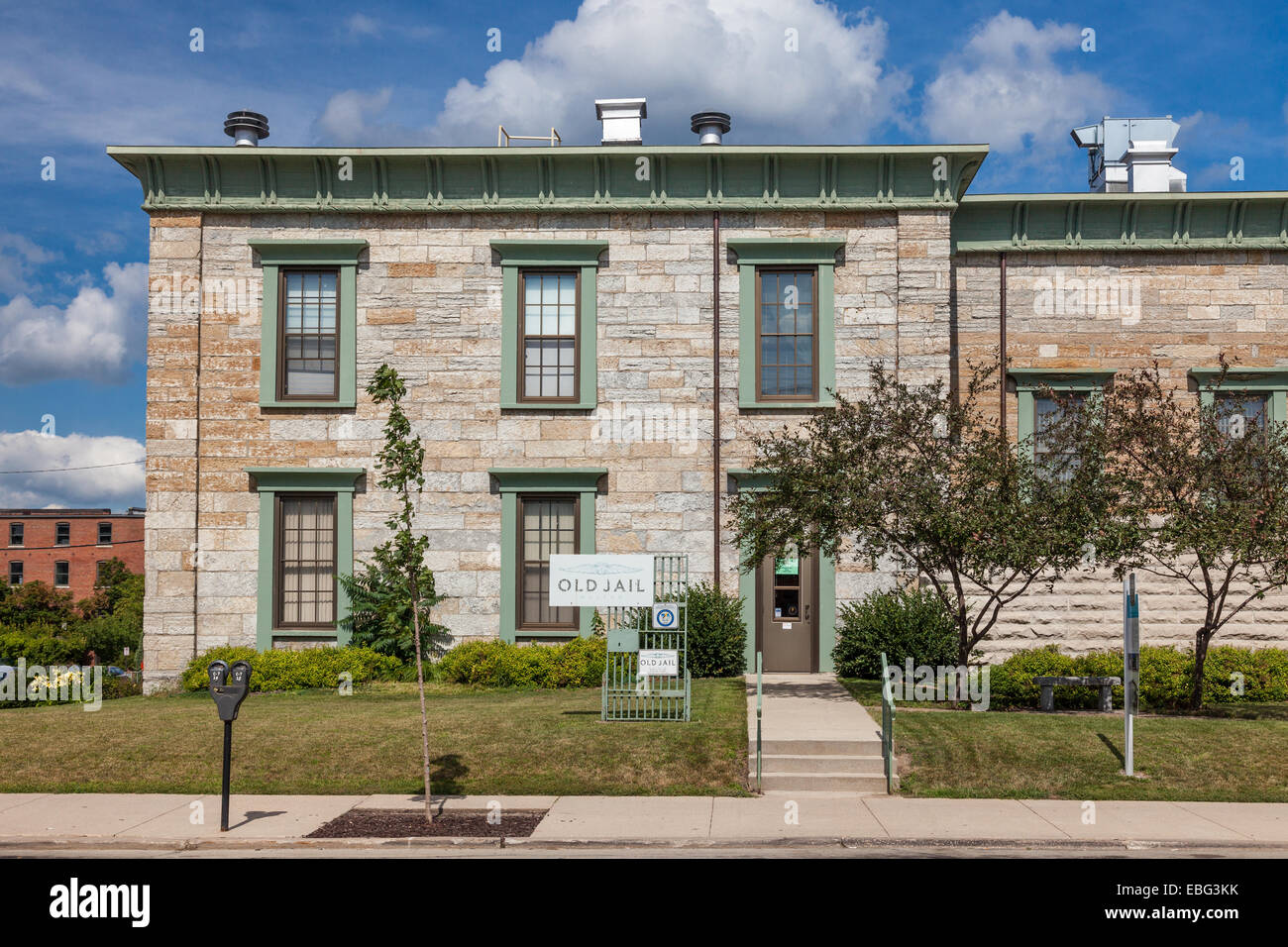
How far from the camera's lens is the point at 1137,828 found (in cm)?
1075

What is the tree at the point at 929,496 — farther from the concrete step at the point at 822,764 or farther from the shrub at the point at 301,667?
the shrub at the point at 301,667

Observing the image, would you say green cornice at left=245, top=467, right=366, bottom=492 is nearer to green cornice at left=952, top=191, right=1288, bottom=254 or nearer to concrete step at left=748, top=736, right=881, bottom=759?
concrete step at left=748, top=736, right=881, bottom=759

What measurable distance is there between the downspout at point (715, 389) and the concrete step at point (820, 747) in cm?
708

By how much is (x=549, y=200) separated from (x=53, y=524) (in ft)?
225

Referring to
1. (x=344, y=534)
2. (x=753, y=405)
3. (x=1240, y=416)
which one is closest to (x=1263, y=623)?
(x=1240, y=416)

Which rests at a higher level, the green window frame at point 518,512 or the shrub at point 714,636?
the green window frame at point 518,512

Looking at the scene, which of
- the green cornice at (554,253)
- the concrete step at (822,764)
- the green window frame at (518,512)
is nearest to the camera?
the concrete step at (822,764)

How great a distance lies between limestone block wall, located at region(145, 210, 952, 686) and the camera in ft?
67.9

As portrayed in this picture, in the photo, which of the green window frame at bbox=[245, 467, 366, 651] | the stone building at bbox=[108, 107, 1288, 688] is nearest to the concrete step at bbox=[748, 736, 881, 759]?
the stone building at bbox=[108, 107, 1288, 688]

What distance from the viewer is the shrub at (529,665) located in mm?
19391

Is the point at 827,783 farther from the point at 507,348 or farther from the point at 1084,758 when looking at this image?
the point at 507,348

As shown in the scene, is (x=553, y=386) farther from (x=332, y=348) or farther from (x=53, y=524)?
(x=53, y=524)
